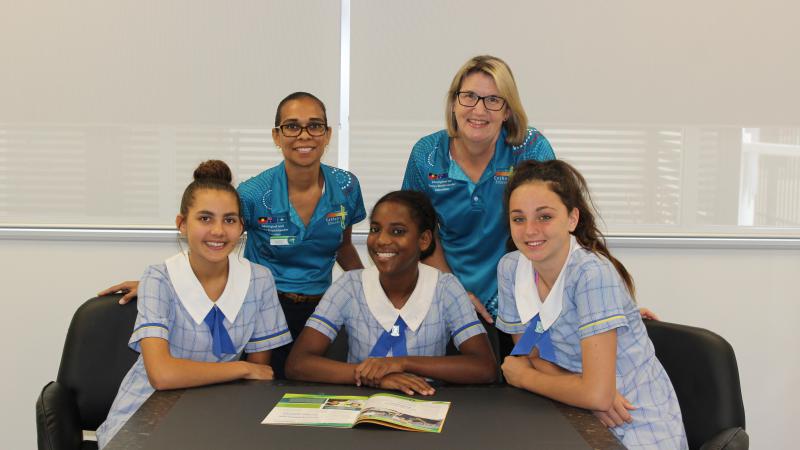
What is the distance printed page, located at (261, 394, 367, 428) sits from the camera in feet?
5.72

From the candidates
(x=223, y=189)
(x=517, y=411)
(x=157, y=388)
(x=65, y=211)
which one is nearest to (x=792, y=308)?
(x=517, y=411)

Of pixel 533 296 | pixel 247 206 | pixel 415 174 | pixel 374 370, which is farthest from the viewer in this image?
pixel 415 174

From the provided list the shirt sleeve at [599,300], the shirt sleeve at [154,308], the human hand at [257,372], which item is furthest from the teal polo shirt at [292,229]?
the shirt sleeve at [599,300]

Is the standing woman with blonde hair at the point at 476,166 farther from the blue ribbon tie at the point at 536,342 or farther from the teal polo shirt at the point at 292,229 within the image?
the blue ribbon tie at the point at 536,342

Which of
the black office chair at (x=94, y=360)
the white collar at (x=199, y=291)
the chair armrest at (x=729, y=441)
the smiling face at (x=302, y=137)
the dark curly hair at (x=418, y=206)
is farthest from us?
the smiling face at (x=302, y=137)

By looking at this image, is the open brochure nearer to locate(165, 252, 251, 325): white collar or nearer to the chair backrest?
locate(165, 252, 251, 325): white collar

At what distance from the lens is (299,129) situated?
2.60m

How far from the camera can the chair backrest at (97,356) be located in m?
2.35

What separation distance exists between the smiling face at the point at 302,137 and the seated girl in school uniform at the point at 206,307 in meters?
0.28

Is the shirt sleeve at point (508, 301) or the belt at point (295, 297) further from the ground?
the shirt sleeve at point (508, 301)

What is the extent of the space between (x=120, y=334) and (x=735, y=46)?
8.51 feet

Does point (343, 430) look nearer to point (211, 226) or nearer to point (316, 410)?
point (316, 410)

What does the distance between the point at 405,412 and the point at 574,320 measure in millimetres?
525

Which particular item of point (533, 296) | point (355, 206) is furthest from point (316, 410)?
point (355, 206)
